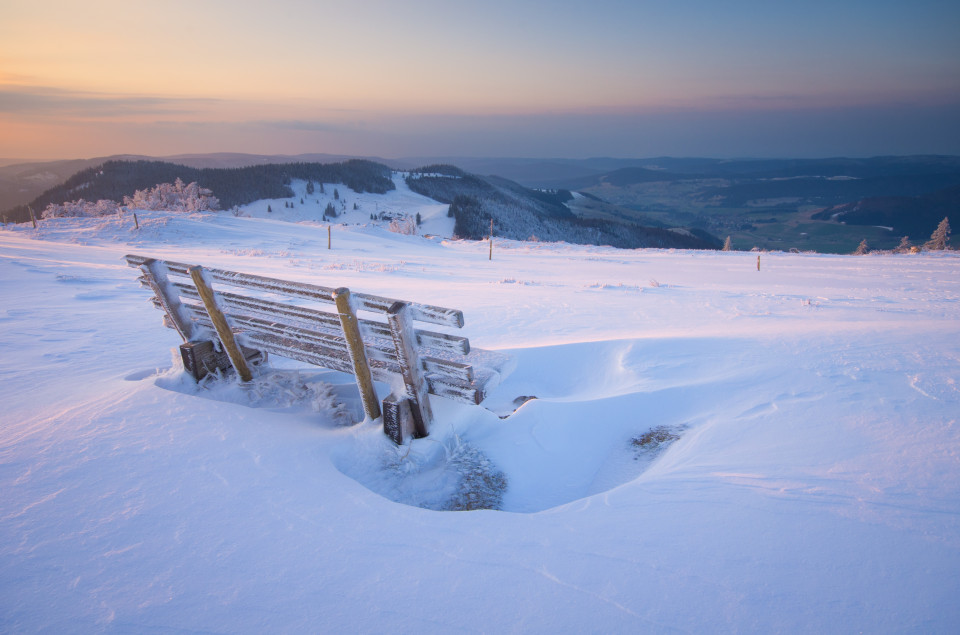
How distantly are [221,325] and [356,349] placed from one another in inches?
69.6

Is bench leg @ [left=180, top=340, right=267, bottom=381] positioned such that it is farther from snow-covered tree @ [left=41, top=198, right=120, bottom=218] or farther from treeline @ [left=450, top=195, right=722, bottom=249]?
treeline @ [left=450, top=195, right=722, bottom=249]

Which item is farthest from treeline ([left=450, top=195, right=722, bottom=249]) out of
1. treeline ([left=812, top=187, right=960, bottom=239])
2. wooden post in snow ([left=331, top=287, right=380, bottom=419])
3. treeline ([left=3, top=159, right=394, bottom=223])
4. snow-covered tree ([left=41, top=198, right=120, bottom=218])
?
wooden post in snow ([left=331, top=287, right=380, bottom=419])

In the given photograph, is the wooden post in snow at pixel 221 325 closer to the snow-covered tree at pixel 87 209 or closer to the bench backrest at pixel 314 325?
the bench backrest at pixel 314 325

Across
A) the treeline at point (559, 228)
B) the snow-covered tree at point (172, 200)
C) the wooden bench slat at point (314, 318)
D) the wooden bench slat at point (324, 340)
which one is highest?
the snow-covered tree at point (172, 200)

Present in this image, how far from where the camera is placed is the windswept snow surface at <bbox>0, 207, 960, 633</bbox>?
2.07 meters

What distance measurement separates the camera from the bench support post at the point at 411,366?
3.72 m

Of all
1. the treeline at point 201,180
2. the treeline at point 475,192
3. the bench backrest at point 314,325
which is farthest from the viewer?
the treeline at point 475,192

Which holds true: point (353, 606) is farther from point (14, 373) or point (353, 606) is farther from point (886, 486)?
point (14, 373)

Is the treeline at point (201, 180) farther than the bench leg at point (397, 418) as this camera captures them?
Yes

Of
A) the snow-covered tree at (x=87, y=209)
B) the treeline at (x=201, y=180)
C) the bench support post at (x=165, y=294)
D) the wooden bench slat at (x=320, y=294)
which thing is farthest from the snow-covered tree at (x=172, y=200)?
the wooden bench slat at (x=320, y=294)

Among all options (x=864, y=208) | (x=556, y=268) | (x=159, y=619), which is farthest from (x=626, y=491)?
(x=864, y=208)

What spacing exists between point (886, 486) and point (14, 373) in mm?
7559

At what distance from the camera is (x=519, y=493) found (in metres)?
3.74

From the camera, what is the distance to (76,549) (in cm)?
238
